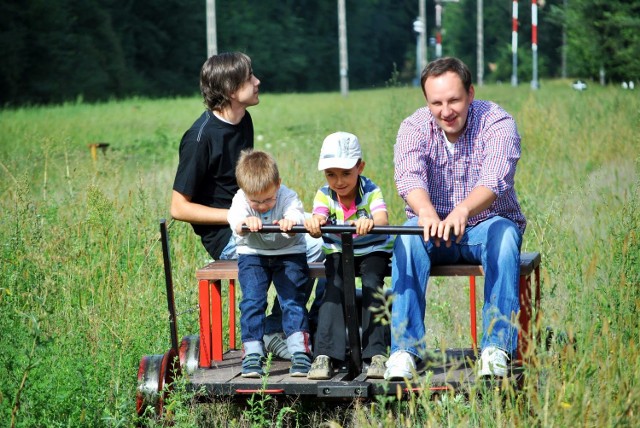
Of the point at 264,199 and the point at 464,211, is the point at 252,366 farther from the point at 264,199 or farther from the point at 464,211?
the point at 464,211

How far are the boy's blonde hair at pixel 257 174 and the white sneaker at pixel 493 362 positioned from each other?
4.11 ft

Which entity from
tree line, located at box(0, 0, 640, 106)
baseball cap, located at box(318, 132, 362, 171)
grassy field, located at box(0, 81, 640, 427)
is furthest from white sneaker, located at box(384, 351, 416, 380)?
tree line, located at box(0, 0, 640, 106)

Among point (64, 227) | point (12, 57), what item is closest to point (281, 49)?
point (12, 57)

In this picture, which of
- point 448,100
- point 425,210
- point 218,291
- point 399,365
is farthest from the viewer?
point 218,291

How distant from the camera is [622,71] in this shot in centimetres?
2900

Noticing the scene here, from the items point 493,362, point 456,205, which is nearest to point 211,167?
point 456,205

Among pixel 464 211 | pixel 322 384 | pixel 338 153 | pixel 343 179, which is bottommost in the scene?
pixel 322 384

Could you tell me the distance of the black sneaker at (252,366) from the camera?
15.5 ft

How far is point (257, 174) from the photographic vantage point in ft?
16.0

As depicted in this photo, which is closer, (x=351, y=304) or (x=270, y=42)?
(x=351, y=304)

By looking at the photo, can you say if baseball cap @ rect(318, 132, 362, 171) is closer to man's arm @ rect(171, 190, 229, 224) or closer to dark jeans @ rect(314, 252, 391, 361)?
dark jeans @ rect(314, 252, 391, 361)

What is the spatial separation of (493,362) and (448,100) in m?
1.32

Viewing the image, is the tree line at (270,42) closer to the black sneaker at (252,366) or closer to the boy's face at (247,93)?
the boy's face at (247,93)

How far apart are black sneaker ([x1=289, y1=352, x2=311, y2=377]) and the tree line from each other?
13.2 meters
